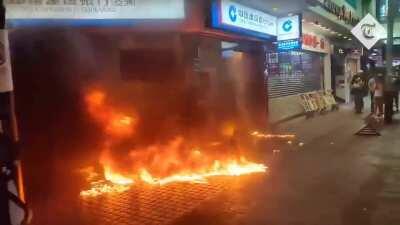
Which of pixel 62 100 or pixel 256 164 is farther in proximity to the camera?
pixel 256 164

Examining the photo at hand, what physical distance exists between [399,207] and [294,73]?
43.9ft

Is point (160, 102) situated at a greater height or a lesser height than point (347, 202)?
greater

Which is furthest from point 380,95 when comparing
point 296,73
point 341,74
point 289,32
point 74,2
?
point 74,2

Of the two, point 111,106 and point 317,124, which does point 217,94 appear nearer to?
point 111,106

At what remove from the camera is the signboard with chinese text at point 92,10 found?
779 cm

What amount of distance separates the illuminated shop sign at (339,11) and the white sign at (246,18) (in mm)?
3786

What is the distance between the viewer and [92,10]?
28.8 feet

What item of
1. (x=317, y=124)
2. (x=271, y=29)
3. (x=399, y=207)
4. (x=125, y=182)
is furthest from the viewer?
(x=317, y=124)

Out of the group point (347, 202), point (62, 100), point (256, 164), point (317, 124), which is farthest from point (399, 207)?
point (317, 124)

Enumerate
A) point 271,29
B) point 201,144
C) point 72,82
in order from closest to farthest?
1. point 72,82
2. point 201,144
3. point 271,29

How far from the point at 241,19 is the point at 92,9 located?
4185mm

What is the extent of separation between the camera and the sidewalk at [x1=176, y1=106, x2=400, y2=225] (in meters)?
6.07

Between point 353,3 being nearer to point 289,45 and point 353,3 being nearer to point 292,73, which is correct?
point 292,73

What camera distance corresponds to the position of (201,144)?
34.2 ft
